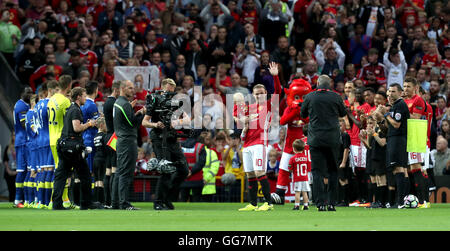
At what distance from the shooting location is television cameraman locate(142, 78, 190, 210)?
49.5 ft

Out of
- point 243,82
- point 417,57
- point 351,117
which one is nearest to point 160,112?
point 351,117

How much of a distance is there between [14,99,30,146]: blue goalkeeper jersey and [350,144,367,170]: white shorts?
7.38m

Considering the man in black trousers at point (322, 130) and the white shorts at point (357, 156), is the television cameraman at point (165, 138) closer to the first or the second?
the man in black trousers at point (322, 130)

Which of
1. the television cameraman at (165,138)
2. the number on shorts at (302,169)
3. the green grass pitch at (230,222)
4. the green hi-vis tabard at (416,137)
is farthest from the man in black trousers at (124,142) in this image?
the green hi-vis tabard at (416,137)

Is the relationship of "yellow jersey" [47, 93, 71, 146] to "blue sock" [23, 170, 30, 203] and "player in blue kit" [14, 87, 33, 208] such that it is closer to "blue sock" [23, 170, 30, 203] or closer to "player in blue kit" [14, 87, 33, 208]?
"blue sock" [23, 170, 30, 203]

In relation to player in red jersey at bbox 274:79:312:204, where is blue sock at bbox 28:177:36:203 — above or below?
below

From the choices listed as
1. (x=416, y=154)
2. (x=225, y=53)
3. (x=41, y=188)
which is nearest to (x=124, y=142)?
(x=41, y=188)

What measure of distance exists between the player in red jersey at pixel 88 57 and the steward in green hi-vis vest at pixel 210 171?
480 cm

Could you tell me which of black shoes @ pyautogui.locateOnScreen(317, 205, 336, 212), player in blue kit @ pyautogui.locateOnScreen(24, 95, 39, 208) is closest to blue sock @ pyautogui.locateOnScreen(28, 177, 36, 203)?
player in blue kit @ pyautogui.locateOnScreen(24, 95, 39, 208)

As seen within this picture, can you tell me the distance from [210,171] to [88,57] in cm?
566

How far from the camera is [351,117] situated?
17328 millimetres

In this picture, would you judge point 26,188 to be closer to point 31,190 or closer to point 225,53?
point 31,190
